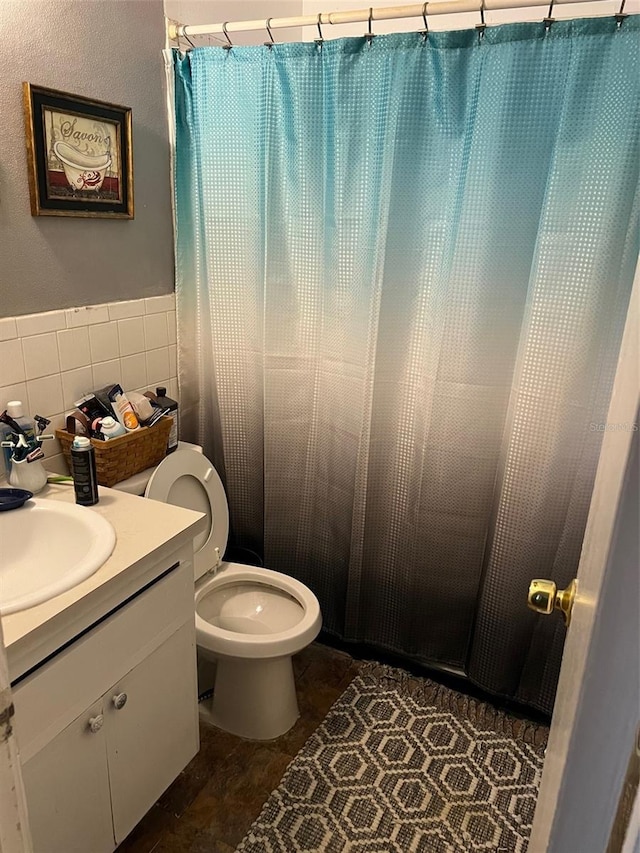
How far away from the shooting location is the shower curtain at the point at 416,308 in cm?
146

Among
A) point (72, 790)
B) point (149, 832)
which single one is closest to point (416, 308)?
point (72, 790)

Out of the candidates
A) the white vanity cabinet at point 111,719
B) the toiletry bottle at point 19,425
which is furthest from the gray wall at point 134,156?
the white vanity cabinet at point 111,719

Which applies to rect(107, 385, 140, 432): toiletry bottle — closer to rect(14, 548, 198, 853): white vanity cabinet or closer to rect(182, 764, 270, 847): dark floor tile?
rect(14, 548, 198, 853): white vanity cabinet

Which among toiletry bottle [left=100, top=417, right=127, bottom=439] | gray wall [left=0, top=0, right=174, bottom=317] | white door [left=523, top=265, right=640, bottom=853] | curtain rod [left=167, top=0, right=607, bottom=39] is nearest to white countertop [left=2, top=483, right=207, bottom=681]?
toiletry bottle [left=100, top=417, right=127, bottom=439]

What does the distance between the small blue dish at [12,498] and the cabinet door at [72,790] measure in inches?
17.7

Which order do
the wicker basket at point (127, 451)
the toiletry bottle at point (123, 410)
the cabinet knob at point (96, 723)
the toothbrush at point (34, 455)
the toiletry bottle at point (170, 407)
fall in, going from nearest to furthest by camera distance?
the cabinet knob at point (96, 723) < the toothbrush at point (34, 455) < the wicker basket at point (127, 451) < the toiletry bottle at point (123, 410) < the toiletry bottle at point (170, 407)

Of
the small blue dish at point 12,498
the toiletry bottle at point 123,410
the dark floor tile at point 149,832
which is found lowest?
the dark floor tile at point 149,832

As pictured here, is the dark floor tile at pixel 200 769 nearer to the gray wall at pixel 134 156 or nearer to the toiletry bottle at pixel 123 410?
the toiletry bottle at pixel 123 410

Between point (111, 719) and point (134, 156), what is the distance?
143 centimetres

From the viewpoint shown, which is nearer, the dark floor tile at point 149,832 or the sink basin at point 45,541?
the sink basin at point 45,541

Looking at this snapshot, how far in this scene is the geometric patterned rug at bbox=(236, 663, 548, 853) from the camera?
4.96 feet

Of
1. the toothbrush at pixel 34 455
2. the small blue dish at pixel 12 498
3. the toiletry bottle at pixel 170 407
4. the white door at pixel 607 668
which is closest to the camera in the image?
the white door at pixel 607 668

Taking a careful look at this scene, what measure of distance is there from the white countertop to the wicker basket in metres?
0.07

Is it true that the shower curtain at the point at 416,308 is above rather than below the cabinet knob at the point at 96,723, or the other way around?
above
